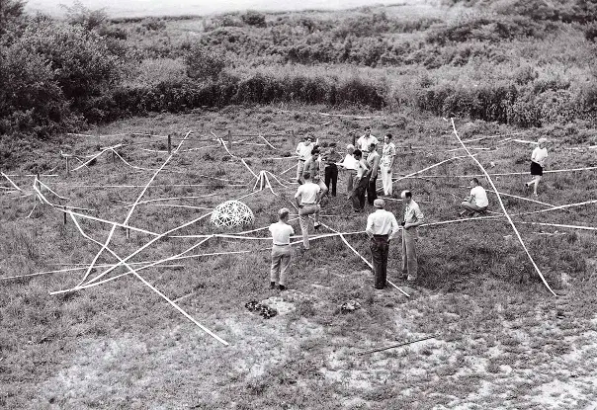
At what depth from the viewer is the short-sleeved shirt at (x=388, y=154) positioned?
57.0 feet

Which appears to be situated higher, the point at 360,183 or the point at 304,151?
the point at 304,151

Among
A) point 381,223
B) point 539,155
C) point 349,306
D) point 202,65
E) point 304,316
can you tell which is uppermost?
point 202,65

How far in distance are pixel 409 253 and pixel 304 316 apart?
2742 millimetres

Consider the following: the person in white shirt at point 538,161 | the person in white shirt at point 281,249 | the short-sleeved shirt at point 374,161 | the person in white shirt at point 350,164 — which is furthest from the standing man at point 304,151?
the person in white shirt at point 538,161

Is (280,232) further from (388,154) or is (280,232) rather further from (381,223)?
(388,154)

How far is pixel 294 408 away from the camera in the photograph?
10.2 metres

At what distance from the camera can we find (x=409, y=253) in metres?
14.0

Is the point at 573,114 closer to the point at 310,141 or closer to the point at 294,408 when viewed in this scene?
the point at 310,141

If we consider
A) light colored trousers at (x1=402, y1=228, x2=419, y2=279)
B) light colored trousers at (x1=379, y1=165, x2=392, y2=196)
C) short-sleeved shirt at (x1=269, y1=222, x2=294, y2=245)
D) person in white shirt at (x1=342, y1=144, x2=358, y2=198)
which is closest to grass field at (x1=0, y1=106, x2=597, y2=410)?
light colored trousers at (x1=402, y1=228, x2=419, y2=279)

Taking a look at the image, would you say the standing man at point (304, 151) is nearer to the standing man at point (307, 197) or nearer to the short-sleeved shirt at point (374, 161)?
the short-sleeved shirt at point (374, 161)

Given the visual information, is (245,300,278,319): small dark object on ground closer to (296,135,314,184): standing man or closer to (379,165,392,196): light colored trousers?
(296,135,314,184): standing man

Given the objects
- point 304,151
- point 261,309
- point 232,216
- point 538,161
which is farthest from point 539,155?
point 261,309

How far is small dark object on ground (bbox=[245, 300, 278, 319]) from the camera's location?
1280 centimetres

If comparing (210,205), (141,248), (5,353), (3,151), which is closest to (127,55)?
(3,151)
